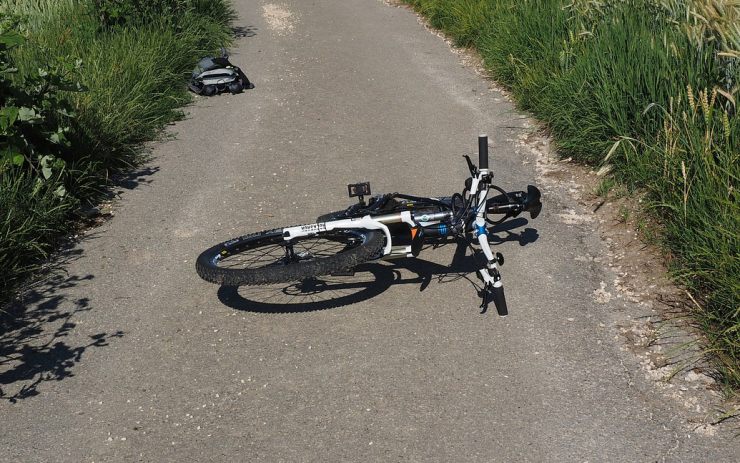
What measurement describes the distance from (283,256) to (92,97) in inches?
165

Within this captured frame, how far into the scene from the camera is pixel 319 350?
5320 mm

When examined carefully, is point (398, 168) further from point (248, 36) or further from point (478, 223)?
point (248, 36)

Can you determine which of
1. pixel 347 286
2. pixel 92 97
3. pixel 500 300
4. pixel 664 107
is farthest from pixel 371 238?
pixel 92 97

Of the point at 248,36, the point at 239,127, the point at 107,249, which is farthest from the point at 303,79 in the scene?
the point at 107,249

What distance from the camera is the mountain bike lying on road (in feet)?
17.2

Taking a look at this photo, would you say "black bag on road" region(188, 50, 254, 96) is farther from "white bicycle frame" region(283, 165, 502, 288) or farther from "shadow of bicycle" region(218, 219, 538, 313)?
"white bicycle frame" region(283, 165, 502, 288)

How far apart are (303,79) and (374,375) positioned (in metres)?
7.91

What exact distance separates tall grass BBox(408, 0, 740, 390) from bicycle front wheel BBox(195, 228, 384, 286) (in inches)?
89.0

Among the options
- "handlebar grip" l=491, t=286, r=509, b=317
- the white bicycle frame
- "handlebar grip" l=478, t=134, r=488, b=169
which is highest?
"handlebar grip" l=478, t=134, r=488, b=169

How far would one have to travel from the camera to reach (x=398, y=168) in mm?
8297

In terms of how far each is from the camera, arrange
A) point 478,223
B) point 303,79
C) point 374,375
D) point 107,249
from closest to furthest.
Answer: point 374,375 < point 478,223 < point 107,249 < point 303,79

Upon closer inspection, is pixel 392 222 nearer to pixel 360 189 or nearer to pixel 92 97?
pixel 360 189

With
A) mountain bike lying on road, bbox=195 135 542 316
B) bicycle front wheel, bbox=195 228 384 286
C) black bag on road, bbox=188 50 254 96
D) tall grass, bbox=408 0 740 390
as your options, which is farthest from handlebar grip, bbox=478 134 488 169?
black bag on road, bbox=188 50 254 96

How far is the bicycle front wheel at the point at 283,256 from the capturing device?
5195mm
